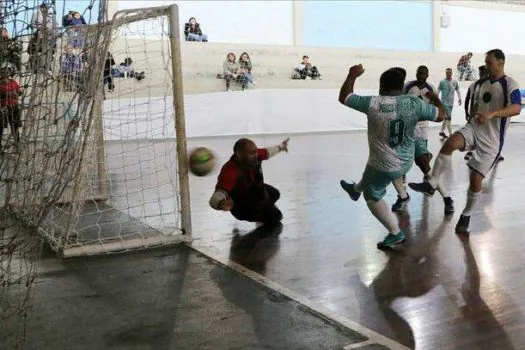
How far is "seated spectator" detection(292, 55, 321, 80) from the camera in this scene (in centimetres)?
2441

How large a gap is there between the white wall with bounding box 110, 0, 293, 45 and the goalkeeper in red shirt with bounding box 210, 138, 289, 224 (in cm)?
1886

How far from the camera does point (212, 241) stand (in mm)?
5660

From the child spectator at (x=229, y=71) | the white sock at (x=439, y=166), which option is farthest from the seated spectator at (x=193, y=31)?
the white sock at (x=439, y=166)

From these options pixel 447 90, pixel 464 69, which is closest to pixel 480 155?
pixel 447 90

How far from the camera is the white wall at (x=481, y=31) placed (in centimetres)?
3100

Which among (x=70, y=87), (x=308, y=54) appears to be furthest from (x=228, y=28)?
(x=70, y=87)

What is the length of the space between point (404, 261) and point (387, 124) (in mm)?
1147

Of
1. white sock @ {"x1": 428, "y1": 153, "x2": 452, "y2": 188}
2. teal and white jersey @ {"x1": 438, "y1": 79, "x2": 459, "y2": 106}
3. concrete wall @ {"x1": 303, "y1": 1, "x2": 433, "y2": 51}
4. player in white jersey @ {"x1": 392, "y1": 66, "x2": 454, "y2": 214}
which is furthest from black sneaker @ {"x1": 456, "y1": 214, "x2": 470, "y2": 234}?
concrete wall @ {"x1": 303, "y1": 1, "x2": 433, "y2": 51}

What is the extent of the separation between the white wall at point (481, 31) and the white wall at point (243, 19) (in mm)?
9441

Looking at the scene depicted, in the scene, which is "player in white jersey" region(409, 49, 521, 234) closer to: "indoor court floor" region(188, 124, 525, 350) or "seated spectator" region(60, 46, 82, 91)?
"indoor court floor" region(188, 124, 525, 350)

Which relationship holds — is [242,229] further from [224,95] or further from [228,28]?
[228,28]

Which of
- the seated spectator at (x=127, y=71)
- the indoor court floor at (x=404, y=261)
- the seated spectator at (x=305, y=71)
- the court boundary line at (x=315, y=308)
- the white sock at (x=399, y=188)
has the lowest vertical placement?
the indoor court floor at (x=404, y=261)

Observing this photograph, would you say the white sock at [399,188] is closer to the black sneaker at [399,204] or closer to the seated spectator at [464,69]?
the black sneaker at [399,204]

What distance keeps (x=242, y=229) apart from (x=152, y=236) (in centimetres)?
100
